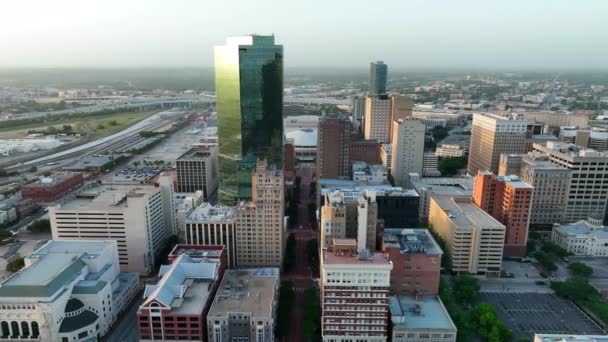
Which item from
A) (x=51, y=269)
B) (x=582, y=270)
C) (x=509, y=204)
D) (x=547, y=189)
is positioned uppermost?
(x=509, y=204)

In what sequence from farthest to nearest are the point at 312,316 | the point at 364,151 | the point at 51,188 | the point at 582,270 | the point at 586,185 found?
the point at 364,151
the point at 51,188
the point at 586,185
the point at 582,270
the point at 312,316

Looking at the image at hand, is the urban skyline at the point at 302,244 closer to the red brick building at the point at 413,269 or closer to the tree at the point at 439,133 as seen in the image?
the red brick building at the point at 413,269

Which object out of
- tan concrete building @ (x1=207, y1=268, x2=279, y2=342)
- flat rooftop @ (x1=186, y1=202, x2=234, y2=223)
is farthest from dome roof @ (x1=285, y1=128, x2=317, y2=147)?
tan concrete building @ (x1=207, y1=268, x2=279, y2=342)

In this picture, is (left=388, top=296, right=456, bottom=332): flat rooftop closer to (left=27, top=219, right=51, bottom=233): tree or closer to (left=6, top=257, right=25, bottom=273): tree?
(left=6, top=257, right=25, bottom=273): tree

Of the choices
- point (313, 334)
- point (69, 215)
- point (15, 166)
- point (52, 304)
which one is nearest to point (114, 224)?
point (69, 215)

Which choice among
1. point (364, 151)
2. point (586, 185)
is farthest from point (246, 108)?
point (586, 185)

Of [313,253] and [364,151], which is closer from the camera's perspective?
[313,253]

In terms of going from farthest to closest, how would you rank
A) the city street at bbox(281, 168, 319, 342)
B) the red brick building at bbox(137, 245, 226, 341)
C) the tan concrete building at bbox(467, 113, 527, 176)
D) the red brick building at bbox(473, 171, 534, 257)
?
the tan concrete building at bbox(467, 113, 527, 176) < the red brick building at bbox(473, 171, 534, 257) < the city street at bbox(281, 168, 319, 342) < the red brick building at bbox(137, 245, 226, 341)

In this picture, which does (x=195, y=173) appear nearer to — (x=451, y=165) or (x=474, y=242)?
(x=474, y=242)
